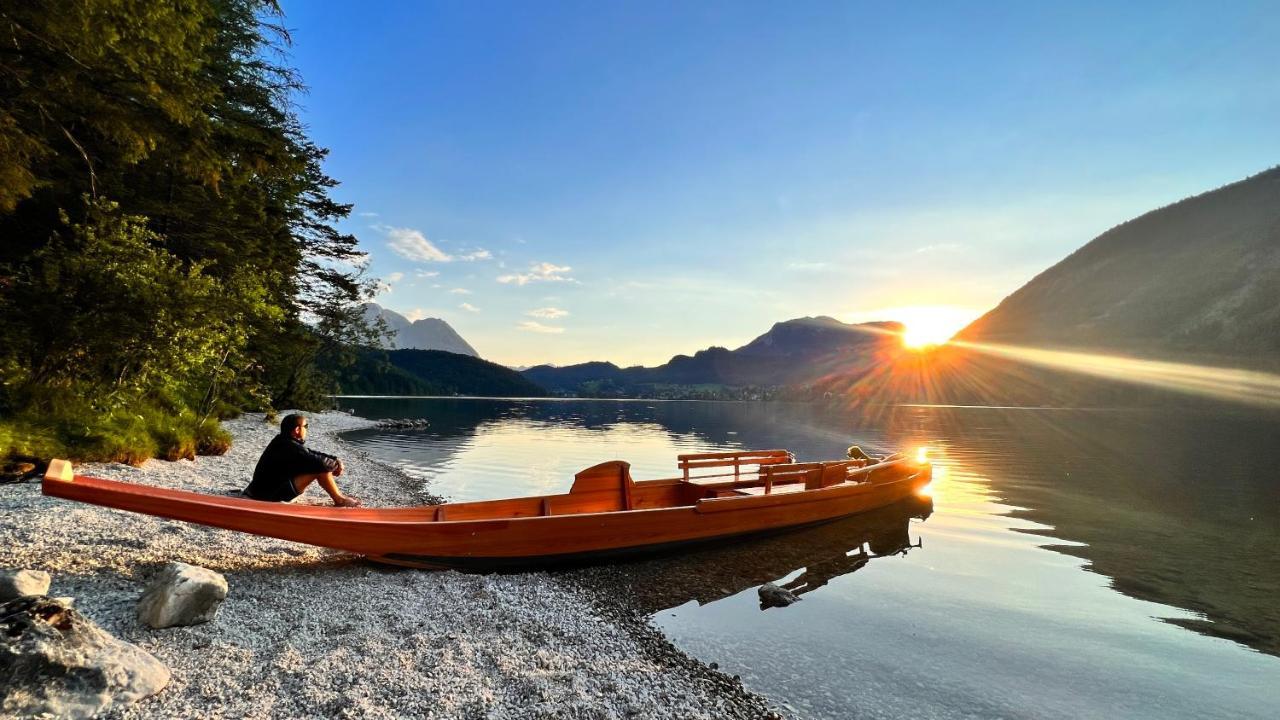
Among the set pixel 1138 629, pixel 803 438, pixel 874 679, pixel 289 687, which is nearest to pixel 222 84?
pixel 289 687

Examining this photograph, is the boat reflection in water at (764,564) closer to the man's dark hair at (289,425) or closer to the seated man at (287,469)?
the seated man at (287,469)

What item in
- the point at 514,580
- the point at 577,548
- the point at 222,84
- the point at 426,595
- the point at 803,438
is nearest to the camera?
the point at 426,595

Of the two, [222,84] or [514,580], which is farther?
[222,84]

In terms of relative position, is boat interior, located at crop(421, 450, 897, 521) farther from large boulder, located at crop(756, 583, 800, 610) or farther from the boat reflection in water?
large boulder, located at crop(756, 583, 800, 610)

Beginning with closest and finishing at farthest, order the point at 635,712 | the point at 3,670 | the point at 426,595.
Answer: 1. the point at 3,670
2. the point at 635,712
3. the point at 426,595

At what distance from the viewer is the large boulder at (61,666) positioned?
→ 412 cm

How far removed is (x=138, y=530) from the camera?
8.70m

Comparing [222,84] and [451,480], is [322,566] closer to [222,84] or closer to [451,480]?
Answer: [451,480]

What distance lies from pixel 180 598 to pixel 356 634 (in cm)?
187

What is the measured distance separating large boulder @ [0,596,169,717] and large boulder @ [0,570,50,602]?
3.43 ft

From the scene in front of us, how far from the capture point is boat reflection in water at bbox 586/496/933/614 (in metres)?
10.2

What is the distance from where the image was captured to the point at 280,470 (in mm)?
9766

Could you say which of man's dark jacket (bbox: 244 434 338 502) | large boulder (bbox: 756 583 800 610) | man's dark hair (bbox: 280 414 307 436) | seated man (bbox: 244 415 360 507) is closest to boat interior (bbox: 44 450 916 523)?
seated man (bbox: 244 415 360 507)

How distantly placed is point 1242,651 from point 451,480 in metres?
22.3
